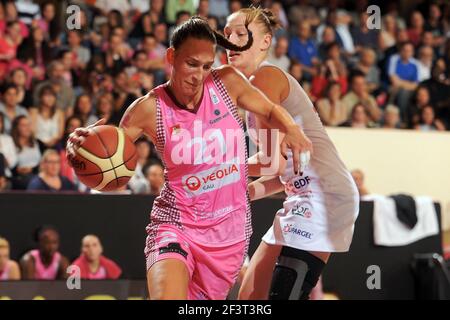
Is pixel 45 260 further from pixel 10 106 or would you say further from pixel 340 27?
pixel 340 27

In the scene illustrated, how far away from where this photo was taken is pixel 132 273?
7.89 meters

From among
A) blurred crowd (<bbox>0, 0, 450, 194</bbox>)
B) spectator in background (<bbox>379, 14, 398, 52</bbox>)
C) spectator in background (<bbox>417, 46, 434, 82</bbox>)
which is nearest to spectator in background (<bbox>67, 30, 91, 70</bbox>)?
blurred crowd (<bbox>0, 0, 450, 194</bbox>)

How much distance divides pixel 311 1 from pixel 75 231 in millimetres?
6367

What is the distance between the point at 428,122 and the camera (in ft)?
37.2

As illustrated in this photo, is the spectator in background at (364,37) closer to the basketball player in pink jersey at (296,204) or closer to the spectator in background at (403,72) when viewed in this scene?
the spectator in background at (403,72)

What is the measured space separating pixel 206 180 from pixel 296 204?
71 centimetres

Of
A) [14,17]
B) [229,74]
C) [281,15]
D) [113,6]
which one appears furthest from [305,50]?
[229,74]

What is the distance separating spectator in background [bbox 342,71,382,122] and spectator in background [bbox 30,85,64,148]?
3.49 m

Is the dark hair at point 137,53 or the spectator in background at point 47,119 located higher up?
the dark hair at point 137,53

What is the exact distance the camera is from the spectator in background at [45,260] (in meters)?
7.65

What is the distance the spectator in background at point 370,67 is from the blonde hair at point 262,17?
6640 mm

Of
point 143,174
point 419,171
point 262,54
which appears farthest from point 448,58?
point 262,54

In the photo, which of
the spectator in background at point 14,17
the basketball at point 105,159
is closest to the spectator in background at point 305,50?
the spectator in background at point 14,17

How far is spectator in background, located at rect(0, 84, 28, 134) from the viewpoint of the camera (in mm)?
9023
